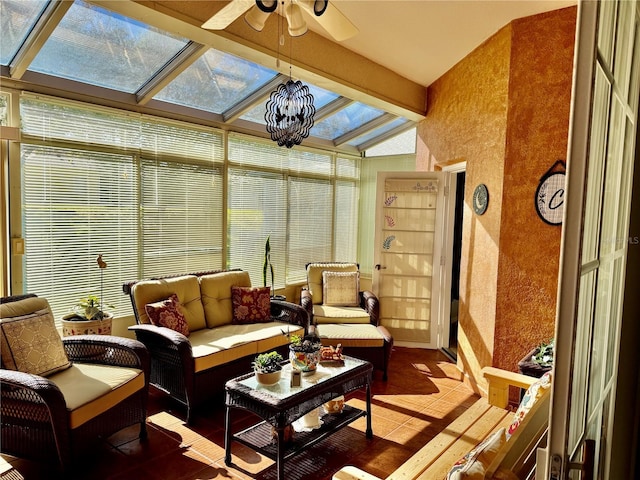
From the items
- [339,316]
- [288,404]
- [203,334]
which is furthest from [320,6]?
[339,316]

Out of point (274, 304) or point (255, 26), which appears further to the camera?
point (274, 304)

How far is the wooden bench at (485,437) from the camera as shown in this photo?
136 cm

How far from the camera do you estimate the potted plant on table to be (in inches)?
136

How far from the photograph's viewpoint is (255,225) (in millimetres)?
5414

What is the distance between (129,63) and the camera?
3656mm

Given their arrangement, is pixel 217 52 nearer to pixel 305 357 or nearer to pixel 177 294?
pixel 177 294

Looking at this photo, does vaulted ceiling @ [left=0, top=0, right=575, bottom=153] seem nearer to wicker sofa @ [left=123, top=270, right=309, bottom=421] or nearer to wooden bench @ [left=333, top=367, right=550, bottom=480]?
wicker sofa @ [left=123, top=270, right=309, bottom=421]

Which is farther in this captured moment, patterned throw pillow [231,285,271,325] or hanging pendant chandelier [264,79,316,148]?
patterned throw pillow [231,285,271,325]

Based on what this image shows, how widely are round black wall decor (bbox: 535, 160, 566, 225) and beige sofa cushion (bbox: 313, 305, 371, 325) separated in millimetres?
2087

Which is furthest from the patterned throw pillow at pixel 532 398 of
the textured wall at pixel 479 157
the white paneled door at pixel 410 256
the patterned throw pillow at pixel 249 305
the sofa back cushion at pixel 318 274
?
the sofa back cushion at pixel 318 274

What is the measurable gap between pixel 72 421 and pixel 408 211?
394cm

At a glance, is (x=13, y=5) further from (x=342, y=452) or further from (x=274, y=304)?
(x=342, y=452)

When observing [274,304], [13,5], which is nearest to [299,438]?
[274,304]

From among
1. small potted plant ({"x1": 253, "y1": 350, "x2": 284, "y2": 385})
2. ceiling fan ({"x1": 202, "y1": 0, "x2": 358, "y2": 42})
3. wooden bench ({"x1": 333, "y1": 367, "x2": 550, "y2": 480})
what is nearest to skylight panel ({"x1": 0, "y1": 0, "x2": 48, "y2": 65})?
ceiling fan ({"x1": 202, "y1": 0, "x2": 358, "y2": 42})
